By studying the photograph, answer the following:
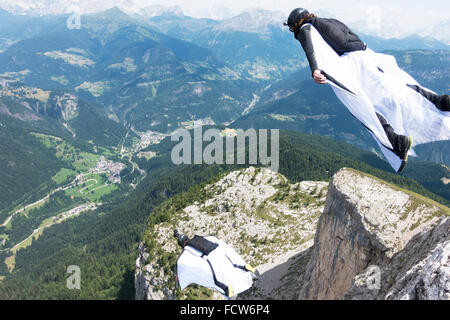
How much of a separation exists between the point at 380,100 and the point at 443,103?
2223 millimetres

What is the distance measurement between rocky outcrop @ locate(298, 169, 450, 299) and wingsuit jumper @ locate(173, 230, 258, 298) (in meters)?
9.42

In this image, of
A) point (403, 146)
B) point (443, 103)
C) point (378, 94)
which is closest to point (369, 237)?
point (443, 103)

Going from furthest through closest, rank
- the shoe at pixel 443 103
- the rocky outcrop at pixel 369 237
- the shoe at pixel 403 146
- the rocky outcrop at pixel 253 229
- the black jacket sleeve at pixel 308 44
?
the rocky outcrop at pixel 253 229
the rocky outcrop at pixel 369 237
the black jacket sleeve at pixel 308 44
the shoe at pixel 443 103
the shoe at pixel 403 146

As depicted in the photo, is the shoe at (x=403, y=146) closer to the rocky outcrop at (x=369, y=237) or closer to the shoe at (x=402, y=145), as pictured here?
the shoe at (x=402, y=145)

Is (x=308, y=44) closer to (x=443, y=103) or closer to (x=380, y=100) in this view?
(x=380, y=100)

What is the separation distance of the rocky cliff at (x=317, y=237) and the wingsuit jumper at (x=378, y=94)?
5204mm

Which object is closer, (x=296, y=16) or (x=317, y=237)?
(x=296, y=16)

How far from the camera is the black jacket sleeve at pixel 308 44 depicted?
10595 millimetres

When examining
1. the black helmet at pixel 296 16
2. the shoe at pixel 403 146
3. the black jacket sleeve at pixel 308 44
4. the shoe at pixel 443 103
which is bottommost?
the shoe at pixel 403 146

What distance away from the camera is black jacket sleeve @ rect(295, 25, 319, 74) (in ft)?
34.8

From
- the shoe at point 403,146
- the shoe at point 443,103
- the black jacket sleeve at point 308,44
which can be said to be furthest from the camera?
the black jacket sleeve at point 308,44

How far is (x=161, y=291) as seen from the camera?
175 ft

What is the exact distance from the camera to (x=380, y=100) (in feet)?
34.7

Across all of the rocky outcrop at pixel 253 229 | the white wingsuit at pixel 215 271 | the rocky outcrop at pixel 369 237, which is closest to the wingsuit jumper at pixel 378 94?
the rocky outcrop at pixel 369 237
